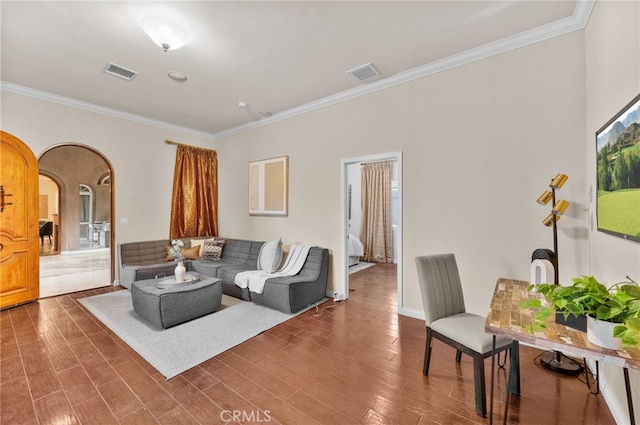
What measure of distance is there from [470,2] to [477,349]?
8.86 ft

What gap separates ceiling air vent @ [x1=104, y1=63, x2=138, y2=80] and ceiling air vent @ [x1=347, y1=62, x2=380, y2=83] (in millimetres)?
2715

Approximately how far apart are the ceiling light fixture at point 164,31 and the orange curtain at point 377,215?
5.03 meters

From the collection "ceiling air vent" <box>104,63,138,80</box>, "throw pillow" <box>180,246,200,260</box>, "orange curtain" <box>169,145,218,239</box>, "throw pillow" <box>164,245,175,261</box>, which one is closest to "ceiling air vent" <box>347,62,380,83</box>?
"ceiling air vent" <box>104,63,138,80</box>

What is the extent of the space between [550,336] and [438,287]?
94 cm

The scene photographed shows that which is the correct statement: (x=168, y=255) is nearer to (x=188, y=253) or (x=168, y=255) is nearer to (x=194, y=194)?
(x=188, y=253)

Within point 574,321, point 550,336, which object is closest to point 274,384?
point 550,336

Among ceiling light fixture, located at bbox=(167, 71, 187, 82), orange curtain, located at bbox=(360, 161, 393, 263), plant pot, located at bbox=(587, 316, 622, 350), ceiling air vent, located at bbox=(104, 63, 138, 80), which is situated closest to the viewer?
plant pot, located at bbox=(587, 316, 622, 350)

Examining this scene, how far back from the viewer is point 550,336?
126 centimetres

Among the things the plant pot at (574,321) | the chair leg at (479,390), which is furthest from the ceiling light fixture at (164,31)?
the chair leg at (479,390)

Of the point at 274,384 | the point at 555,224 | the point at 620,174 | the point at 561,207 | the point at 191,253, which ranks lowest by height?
the point at 274,384

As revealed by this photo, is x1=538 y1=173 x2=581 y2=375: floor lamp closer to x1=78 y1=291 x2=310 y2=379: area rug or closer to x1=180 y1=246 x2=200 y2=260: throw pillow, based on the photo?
x1=78 y1=291 x2=310 y2=379: area rug

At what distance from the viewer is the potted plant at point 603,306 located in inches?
39.6

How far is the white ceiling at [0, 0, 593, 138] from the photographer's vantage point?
2.33 meters

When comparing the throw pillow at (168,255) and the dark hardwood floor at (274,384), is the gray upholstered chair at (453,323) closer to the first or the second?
the dark hardwood floor at (274,384)
